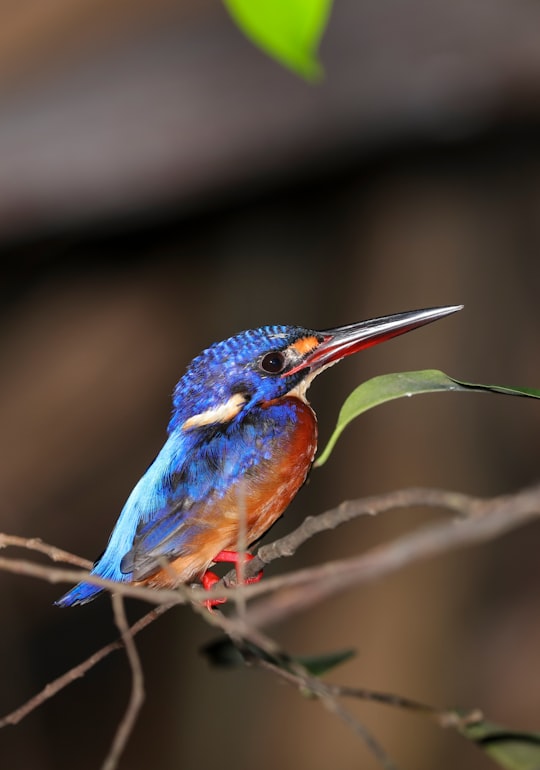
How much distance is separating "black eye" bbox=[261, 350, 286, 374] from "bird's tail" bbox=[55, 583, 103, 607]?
1.20 ft

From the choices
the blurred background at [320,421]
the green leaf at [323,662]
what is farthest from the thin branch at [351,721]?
the blurred background at [320,421]

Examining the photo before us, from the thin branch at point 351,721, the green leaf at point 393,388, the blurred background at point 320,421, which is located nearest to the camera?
the thin branch at point 351,721

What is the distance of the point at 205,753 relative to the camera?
402 centimetres

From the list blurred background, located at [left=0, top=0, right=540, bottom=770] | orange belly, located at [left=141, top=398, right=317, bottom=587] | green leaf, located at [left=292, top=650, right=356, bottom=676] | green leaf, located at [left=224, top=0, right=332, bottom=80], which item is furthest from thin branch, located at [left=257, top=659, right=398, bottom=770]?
blurred background, located at [left=0, top=0, right=540, bottom=770]

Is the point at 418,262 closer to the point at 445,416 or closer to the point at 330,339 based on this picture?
the point at 445,416

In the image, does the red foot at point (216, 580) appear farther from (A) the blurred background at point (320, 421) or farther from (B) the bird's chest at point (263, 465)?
(A) the blurred background at point (320, 421)

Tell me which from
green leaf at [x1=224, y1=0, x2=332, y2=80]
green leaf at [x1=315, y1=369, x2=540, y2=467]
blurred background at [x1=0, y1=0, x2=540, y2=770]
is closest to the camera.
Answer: green leaf at [x1=224, y1=0, x2=332, y2=80]

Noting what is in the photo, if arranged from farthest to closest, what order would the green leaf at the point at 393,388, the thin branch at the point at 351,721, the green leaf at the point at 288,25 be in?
the green leaf at the point at 393,388
the thin branch at the point at 351,721
the green leaf at the point at 288,25

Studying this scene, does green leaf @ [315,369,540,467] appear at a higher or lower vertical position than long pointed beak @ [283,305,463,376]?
lower

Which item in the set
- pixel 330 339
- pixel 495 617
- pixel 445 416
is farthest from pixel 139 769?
pixel 330 339

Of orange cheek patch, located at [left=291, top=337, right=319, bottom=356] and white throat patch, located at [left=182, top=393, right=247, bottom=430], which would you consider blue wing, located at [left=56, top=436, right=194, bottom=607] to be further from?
orange cheek patch, located at [left=291, top=337, right=319, bottom=356]

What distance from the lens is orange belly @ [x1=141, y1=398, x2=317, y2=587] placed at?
3.41ft

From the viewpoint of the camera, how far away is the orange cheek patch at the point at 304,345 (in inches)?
47.5

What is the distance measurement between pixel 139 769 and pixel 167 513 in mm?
3552
